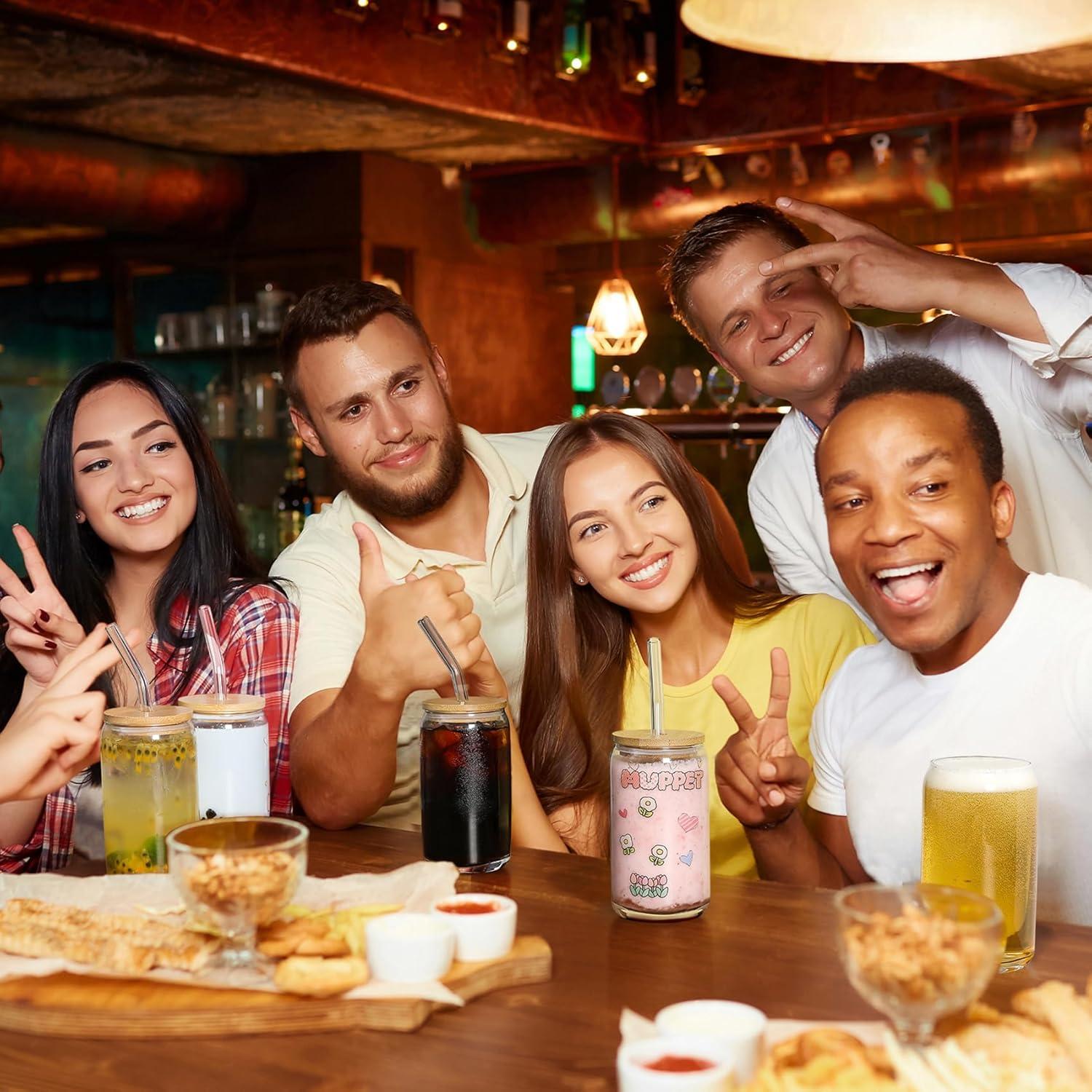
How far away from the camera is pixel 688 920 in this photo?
1454 millimetres

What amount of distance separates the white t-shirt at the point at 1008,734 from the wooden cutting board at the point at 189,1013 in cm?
68

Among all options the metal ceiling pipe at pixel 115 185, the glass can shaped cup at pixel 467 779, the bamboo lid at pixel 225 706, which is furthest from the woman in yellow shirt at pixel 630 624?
the metal ceiling pipe at pixel 115 185

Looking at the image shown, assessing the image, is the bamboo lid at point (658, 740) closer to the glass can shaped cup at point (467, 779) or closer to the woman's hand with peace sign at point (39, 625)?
the glass can shaped cup at point (467, 779)

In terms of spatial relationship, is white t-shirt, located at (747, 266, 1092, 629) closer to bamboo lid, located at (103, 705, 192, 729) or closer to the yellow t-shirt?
the yellow t-shirt

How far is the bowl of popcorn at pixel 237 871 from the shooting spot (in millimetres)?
1227

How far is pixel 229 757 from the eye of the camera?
66.4 inches

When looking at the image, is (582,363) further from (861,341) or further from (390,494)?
(390,494)

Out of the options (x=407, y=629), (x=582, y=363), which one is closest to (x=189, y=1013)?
(x=407, y=629)

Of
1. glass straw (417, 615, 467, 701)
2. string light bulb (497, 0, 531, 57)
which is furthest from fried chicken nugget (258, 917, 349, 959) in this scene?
string light bulb (497, 0, 531, 57)

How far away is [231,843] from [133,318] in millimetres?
5903

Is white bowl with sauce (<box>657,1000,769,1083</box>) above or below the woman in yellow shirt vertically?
below

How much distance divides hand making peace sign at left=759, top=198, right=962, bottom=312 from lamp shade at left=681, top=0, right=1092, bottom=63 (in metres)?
0.63

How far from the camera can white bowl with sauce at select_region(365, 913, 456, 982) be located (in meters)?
1.23

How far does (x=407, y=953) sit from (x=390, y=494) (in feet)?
4.45
